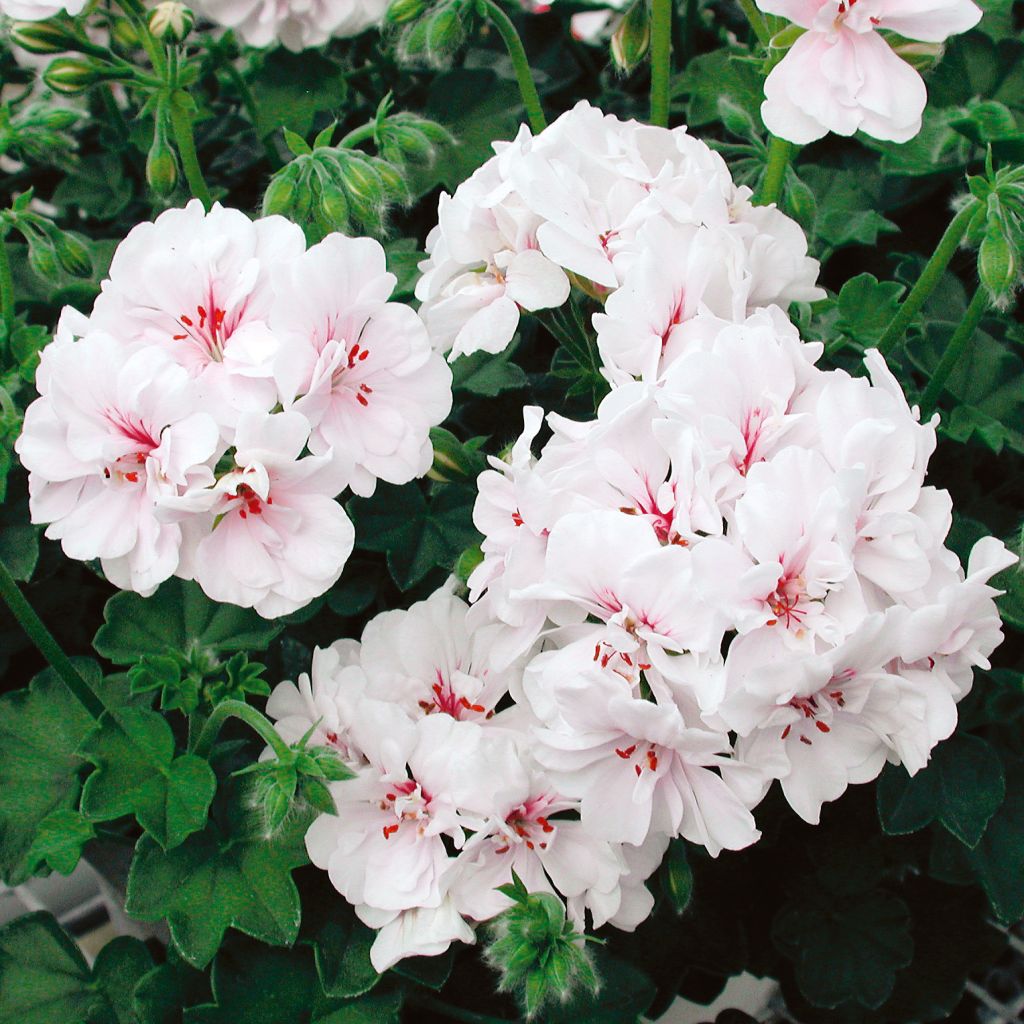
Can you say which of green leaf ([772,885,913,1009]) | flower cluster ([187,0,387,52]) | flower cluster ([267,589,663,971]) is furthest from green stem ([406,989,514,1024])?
flower cluster ([187,0,387,52])

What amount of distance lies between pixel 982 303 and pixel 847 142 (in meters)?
0.46

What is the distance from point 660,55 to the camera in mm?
989

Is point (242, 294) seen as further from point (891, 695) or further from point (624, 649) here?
point (891, 695)

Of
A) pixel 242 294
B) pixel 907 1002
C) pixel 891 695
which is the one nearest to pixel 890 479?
pixel 891 695

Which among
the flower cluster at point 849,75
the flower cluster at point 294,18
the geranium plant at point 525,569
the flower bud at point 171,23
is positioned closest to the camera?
the geranium plant at point 525,569

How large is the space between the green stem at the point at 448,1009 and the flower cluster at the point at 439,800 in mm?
132

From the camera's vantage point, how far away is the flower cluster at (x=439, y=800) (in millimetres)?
752

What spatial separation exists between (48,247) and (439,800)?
53 centimetres

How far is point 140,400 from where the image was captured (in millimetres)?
747

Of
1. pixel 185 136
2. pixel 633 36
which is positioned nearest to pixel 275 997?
pixel 185 136

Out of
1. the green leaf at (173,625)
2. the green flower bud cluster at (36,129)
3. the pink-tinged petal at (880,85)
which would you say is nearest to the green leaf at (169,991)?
the green leaf at (173,625)

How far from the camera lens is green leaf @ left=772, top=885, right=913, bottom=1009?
100 cm

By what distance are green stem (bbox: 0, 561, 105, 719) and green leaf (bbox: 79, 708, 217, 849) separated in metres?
0.04

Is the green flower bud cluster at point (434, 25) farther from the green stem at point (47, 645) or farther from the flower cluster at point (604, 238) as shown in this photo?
the green stem at point (47, 645)
